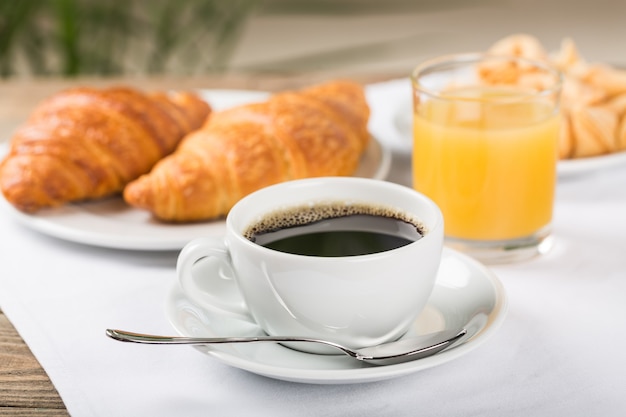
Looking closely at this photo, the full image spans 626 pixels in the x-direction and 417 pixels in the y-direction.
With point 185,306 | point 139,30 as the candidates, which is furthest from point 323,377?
point 139,30

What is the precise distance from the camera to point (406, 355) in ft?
2.39

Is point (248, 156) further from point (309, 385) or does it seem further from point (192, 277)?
point (309, 385)

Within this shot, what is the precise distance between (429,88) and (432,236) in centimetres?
41

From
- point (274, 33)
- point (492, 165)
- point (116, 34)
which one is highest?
point (492, 165)

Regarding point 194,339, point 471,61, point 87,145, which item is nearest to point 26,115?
point 87,145

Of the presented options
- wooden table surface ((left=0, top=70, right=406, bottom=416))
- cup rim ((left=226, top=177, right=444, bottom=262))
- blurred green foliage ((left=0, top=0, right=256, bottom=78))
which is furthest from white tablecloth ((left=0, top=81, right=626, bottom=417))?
blurred green foliage ((left=0, top=0, right=256, bottom=78))

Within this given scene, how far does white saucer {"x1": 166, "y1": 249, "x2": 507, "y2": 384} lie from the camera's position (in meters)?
0.70

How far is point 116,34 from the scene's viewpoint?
2850 mm

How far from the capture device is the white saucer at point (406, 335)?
0.70 meters

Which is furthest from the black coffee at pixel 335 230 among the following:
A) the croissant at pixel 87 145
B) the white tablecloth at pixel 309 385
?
the croissant at pixel 87 145

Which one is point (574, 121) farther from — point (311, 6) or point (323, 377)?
point (311, 6)

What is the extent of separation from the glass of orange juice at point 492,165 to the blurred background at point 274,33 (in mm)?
1766

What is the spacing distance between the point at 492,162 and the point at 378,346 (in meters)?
0.36

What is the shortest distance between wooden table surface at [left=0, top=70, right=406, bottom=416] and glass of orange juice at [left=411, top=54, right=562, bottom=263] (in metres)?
0.54
